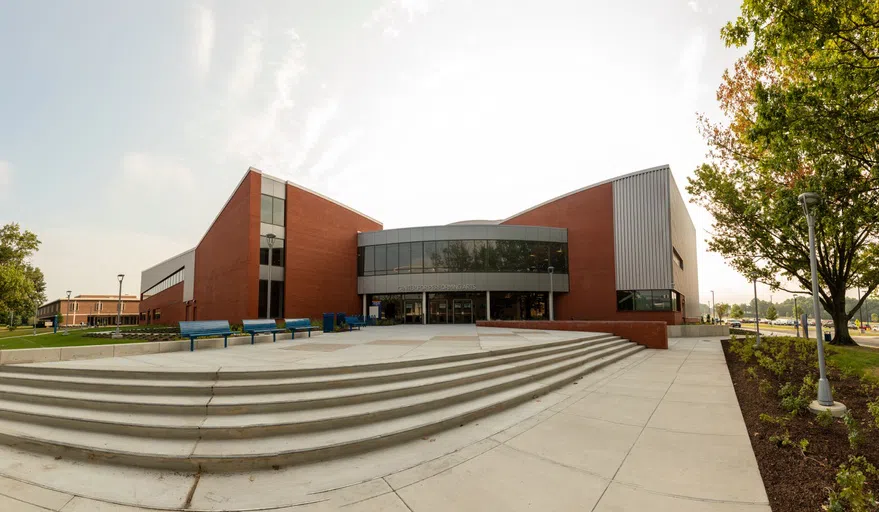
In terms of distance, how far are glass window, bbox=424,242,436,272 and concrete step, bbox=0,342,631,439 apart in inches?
989

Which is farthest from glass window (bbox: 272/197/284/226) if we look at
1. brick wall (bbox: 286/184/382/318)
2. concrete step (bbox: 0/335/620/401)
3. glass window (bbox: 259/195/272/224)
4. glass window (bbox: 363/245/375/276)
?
concrete step (bbox: 0/335/620/401)

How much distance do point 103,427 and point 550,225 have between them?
32328mm

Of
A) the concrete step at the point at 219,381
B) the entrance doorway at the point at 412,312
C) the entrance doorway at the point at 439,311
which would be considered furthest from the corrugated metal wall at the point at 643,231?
the concrete step at the point at 219,381

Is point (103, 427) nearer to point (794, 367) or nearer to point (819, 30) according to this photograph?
point (819, 30)

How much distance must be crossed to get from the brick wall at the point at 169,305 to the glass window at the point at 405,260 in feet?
91.3

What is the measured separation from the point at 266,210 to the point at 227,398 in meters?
23.7

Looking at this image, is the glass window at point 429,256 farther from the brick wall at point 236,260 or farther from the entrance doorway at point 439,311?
the brick wall at point 236,260

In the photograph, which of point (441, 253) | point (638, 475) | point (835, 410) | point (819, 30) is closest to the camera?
point (638, 475)

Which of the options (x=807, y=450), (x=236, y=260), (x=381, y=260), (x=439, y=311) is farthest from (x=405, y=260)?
(x=807, y=450)

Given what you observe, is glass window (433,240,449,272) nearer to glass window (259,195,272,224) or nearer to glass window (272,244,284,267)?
glass window (272,244,284,267)

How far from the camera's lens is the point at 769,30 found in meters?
8.21

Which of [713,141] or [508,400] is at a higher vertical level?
[713,141]

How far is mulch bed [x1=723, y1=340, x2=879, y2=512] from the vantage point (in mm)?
3734

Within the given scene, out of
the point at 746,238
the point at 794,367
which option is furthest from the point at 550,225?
the point at 794,367
